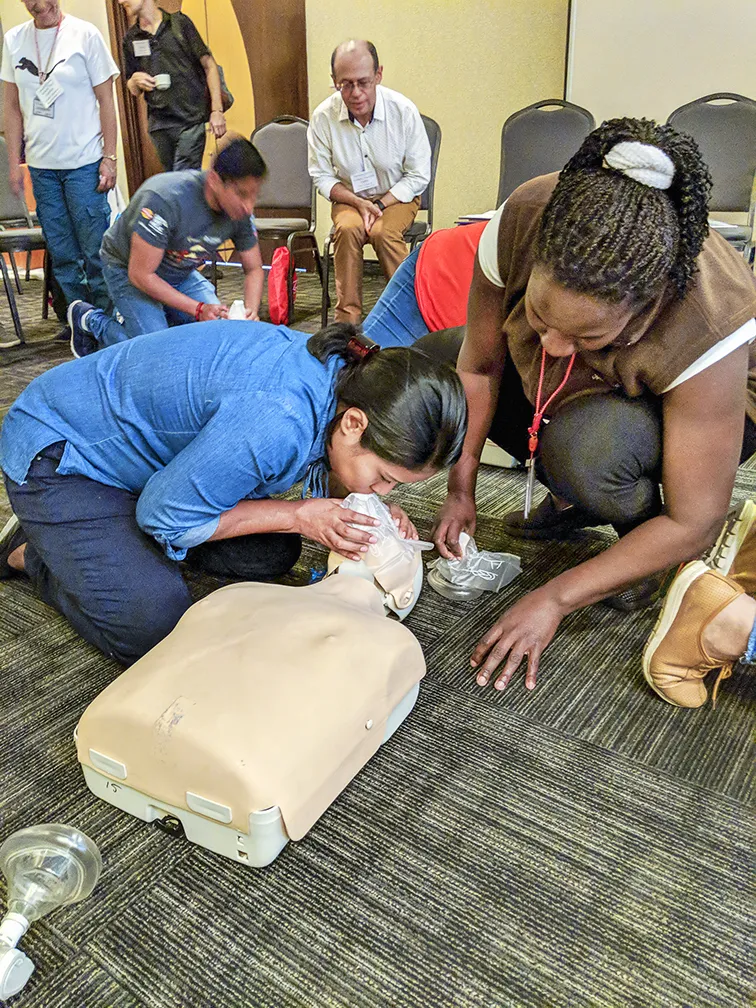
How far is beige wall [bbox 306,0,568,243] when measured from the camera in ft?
13.8

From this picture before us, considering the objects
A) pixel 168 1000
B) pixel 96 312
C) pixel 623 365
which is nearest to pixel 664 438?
pixel 623 365

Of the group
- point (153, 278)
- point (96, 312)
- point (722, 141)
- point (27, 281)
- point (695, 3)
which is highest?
point (695, 3)

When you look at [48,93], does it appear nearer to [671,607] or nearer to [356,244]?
[356,244]

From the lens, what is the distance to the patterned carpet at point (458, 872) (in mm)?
789

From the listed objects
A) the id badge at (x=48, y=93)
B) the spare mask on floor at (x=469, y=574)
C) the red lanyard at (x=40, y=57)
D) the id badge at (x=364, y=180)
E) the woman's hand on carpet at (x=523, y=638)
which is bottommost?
the spare mask on floor at (x=469, y=574)

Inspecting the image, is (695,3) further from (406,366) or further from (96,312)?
(406,366)

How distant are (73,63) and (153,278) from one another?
1284 millimetres

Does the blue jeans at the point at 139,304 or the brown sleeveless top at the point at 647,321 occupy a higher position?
the brown sleeveless top at the point at 647,321

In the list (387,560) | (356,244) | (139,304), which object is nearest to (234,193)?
(139,304)

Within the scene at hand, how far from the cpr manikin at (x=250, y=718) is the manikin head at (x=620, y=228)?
520 mm

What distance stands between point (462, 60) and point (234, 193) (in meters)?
2.75

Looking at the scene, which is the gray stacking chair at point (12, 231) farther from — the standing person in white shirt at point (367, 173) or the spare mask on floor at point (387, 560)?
the spare mask on floor at point (387, 560)

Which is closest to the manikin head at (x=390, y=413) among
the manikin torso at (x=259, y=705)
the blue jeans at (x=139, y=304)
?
the manikin torso at (x=259, y=705)

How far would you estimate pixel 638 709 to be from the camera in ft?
3.92
